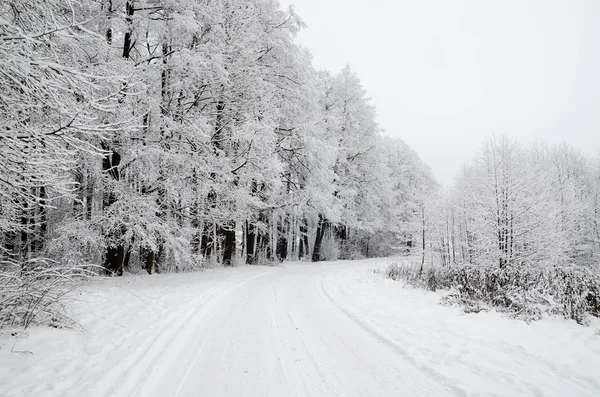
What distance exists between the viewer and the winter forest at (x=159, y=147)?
3.52m

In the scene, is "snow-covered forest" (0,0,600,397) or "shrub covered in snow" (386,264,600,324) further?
"shrub covered in snow" (386,264,600,324)

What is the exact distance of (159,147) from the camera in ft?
29.3

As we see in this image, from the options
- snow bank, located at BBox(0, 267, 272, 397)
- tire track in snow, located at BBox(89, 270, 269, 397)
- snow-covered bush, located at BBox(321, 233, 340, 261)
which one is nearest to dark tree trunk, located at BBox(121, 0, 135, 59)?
snow bank, located at BBox(0, 267, 272, 397)

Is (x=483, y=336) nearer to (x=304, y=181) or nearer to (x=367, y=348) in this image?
(x=367, y=348)

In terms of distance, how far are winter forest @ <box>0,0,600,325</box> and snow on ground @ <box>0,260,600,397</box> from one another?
116cm

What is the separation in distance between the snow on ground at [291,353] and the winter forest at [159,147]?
1158 millimetres

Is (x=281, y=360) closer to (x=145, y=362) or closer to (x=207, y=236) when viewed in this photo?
(x=145, y=362)

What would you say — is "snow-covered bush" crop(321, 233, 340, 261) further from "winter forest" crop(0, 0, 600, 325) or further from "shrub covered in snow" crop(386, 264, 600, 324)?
"shrub covered in snow" crop(386, 264, 600, 324)

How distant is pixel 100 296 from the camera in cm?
654

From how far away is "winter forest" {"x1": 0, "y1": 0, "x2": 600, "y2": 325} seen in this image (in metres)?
3.52

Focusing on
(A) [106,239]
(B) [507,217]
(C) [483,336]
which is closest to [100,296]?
(A) [106,239]

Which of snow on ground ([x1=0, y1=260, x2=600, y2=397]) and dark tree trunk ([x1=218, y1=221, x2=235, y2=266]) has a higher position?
dark tree trunk ([x1=218, y1=221, x2=235, y2=266])

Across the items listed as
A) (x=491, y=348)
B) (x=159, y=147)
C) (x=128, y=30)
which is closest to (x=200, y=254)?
(x=159, y=147)

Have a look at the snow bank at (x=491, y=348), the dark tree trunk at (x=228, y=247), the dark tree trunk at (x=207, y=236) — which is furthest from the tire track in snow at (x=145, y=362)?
the dark tree trunk at (x=228, y=247)
